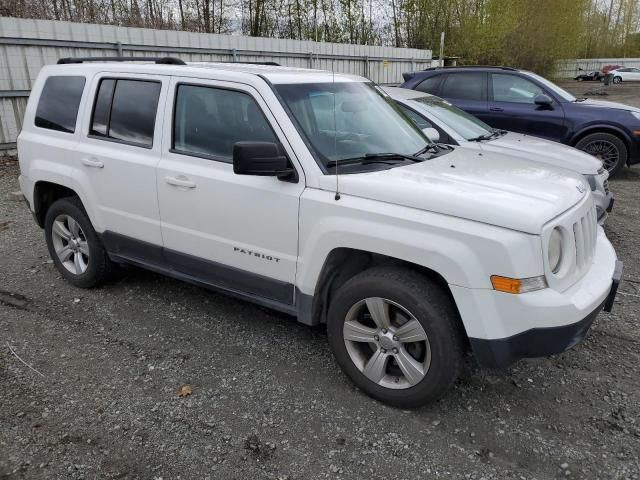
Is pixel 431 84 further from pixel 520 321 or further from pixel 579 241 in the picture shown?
pixel 520 321

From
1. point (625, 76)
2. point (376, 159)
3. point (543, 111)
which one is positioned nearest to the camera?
point (376, 159)

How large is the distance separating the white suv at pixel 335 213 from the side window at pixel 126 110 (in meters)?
0.02

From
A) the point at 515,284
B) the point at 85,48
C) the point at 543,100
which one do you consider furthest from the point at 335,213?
the point at 85,48

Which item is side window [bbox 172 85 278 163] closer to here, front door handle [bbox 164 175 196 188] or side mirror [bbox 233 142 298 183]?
front door handle [bbox 164 175 196 188]

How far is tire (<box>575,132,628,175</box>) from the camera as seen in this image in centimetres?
852

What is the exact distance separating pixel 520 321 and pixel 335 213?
3.72ft

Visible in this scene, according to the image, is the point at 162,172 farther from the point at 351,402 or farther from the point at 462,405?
the point at 462,405

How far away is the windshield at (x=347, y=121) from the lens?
329cm

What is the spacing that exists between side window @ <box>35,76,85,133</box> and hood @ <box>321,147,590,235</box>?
2457 mm

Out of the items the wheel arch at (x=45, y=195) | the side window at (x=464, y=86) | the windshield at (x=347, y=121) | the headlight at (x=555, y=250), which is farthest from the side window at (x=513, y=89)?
the wheel arch at (x=45, y=195)

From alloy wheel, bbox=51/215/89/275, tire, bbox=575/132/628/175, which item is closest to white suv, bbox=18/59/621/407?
alloy wheel, bbox=51/215/89/275

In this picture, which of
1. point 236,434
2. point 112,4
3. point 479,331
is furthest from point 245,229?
point 112,4

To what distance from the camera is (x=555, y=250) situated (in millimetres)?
2693

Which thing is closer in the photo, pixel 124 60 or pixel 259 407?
pixel 259 407
